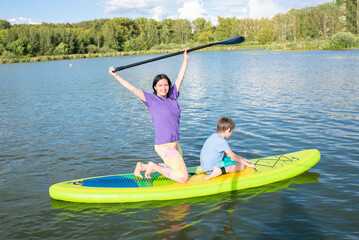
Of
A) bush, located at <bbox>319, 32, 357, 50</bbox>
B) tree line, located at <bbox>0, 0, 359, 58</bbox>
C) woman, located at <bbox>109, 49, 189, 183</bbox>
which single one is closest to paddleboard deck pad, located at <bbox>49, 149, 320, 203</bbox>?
woman, located at <bbox>109, 49, 189, 183</bbox>

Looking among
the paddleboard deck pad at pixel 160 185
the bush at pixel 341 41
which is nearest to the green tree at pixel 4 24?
the bush at pixel 341 41

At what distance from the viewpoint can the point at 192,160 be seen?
725cm

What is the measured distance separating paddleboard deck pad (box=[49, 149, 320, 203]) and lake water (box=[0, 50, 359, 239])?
138 millimetres

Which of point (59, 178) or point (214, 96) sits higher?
point (214, 96)

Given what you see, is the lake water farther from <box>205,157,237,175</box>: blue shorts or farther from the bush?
the bush

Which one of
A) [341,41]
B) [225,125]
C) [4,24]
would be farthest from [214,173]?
[4,24]

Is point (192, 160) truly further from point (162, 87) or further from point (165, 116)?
point (162, 87)

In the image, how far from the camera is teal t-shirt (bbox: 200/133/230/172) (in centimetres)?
538

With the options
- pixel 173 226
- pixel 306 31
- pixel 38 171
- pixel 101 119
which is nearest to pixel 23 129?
pixel 101 119

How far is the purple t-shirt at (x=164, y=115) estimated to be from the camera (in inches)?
→ 197

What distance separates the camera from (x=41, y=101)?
1639 cm

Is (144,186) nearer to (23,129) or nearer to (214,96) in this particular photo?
(23,129)

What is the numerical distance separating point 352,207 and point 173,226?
2760 millimetres

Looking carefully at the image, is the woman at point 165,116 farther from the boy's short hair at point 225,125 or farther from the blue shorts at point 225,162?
the blue shorts at point 225,162
